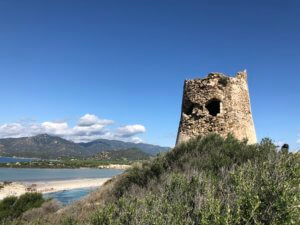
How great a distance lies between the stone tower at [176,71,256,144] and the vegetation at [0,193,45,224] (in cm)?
963

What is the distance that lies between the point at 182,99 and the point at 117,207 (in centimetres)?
1029

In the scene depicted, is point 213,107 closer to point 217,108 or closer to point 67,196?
point 217,108

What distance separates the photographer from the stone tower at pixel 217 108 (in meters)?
14.8

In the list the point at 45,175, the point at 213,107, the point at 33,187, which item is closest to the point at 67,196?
the point at 33,187

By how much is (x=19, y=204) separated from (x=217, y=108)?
12.4m

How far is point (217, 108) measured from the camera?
16000 millimetres

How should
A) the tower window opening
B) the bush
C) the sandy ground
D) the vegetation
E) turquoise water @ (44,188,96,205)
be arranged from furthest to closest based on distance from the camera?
1. the sandy ground
2. turquoise water @ (44,188,96,205)
3. the vegetation
4. the tower window opening
5. the bush

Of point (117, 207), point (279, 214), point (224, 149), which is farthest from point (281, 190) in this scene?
point (224, 149)

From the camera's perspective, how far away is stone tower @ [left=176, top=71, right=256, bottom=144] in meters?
14.8

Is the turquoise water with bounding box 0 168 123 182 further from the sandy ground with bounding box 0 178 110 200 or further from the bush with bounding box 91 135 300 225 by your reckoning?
the bush with bounding box 91 135 300 225

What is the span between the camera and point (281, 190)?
5305mm

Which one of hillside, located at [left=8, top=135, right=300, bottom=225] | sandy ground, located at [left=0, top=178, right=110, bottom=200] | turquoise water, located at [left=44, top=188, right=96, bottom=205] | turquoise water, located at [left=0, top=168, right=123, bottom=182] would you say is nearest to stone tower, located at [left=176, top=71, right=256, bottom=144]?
hillside, located at [left=8, top=135, right=300, bottom=225]

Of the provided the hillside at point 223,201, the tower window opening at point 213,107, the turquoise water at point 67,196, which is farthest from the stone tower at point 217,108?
the turquoise water at point 67,196

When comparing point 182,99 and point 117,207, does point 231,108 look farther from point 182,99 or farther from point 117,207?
point 117,207
